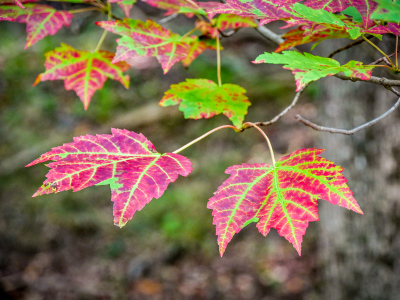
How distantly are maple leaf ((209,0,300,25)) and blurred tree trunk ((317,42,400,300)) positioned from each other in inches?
53.0

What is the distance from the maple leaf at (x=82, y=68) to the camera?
1237 millimetres

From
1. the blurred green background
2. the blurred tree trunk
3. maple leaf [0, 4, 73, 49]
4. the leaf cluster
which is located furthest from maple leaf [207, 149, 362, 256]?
the blurred green background

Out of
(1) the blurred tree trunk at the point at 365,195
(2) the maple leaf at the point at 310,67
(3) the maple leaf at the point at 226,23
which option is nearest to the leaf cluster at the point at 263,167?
(2) the maple leaf at the point at 310,67

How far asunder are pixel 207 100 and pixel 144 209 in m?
2.88

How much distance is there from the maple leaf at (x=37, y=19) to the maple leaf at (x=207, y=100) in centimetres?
47

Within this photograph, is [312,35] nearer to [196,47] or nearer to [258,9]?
[258,9]

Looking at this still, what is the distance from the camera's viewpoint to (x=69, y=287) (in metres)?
3.11

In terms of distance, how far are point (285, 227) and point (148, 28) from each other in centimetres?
77

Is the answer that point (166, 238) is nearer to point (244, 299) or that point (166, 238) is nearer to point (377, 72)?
point (244, 299)

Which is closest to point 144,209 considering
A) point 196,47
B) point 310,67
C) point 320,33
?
point 196,47

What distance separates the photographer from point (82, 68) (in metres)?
1.26

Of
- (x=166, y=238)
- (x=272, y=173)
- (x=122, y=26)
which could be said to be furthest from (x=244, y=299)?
(x=122, y=26)

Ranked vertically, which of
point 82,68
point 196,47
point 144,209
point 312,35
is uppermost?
point 312,35

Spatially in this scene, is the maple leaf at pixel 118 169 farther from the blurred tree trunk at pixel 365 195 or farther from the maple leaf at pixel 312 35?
the blurred tree trunk at pixel 365 195
